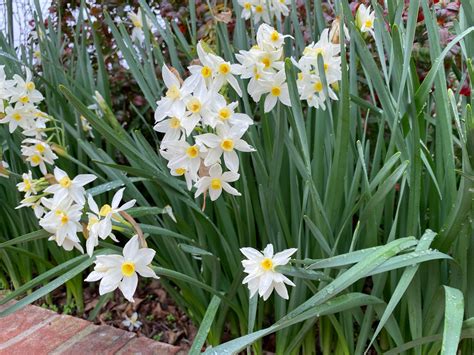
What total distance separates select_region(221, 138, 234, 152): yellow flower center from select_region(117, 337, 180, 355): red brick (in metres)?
0.76

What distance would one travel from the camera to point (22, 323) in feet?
5.68

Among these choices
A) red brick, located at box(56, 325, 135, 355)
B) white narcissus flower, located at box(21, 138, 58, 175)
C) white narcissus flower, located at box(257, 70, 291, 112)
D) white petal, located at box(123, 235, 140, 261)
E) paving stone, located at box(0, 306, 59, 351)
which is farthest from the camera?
paving stone, located at box(0, 306, 59, 351)

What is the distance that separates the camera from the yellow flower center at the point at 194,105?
3.27ft

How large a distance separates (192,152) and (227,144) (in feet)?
0.24

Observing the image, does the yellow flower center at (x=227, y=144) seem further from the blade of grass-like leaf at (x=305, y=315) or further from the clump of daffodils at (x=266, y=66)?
the blade of grass-like leaf at (x=305, y=315)

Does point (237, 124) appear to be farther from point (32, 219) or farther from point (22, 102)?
point (32, 219)

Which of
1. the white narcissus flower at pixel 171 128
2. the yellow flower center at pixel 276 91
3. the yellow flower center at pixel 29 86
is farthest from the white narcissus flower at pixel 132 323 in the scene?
the yellow flower center at pixel 276 91

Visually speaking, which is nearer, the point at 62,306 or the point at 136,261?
the point at 136,261

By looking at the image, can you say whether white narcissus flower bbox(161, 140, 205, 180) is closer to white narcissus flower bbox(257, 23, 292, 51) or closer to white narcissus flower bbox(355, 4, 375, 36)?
white narcissus flower bbox(257, 23, 292, 51)

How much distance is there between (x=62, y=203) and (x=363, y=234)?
694 mm

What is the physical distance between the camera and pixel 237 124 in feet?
3.33

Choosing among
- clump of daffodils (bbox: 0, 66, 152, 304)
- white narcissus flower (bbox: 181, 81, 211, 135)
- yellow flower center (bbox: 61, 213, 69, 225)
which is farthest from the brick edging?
white narcissus flower (bbox: 181, 81, 211, 135)

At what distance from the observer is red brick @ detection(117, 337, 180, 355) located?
1522 mm

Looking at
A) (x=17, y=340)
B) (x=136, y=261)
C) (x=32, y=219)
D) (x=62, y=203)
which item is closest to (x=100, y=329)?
(x=17, y=340)
